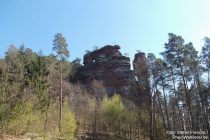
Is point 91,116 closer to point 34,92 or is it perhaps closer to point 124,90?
point 34,92

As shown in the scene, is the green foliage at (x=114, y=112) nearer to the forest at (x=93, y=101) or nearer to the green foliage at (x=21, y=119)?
the forest at (x=93, y=101)

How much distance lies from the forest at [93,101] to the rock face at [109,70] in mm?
21335

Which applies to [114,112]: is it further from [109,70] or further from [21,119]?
[109,70]

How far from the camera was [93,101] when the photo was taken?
4988cm

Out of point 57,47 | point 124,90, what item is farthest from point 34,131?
point 124,90

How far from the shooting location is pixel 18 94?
2883cm

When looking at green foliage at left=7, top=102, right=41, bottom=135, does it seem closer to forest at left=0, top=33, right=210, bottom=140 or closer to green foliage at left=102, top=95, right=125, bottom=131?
forest at left=0, top=33, right=210, bottom=140

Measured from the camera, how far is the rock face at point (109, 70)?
7544cm

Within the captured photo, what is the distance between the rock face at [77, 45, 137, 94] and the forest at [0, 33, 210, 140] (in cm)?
2133

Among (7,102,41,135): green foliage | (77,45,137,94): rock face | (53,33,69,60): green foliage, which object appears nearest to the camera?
(7,102,41,135): green foliage

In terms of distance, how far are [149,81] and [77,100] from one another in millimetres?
20348

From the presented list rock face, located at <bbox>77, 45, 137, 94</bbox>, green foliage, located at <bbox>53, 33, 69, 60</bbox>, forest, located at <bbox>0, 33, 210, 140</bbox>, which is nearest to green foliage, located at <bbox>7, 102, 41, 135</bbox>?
forest, located at <bbox>0, 33, 210, 140</bbox>

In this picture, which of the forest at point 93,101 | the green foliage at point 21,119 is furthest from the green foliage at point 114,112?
the green foliage at point 21,119

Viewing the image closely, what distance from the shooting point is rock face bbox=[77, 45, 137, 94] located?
2970 inches
